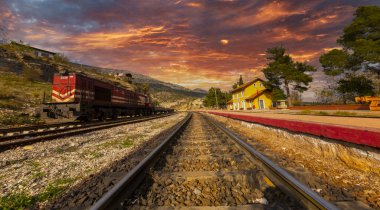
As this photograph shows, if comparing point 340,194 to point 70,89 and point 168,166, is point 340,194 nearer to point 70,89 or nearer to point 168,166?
point 168,166

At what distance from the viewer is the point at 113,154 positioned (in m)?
5.95

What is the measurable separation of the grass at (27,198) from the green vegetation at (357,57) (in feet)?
100

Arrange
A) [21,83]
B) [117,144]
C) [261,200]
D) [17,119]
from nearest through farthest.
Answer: [261,200], [117,144], [17,119], [21,83]

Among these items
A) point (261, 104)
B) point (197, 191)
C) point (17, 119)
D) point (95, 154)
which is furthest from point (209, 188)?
point (261, 104)

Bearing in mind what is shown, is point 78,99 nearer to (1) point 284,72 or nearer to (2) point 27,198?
(2) point 27,198

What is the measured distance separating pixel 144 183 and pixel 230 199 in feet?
4.47

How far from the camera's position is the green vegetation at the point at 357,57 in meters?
24.7

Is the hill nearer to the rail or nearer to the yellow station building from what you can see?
the rail

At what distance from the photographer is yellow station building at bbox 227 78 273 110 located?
161 ft

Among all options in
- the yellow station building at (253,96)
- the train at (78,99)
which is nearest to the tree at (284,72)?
the yellow station building at (253,96)

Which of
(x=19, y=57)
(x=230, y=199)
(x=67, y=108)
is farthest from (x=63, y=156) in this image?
(x=19, y=57)

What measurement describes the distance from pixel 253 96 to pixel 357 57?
934 inches

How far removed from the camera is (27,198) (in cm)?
304

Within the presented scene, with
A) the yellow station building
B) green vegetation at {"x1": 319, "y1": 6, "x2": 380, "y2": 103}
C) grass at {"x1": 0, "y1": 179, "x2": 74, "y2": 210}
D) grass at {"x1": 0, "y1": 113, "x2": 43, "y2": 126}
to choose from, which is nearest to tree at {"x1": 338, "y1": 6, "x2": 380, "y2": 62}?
green vegetation at {"x1": 319, "y1": 6, "x2": 380, "y2": 103}
